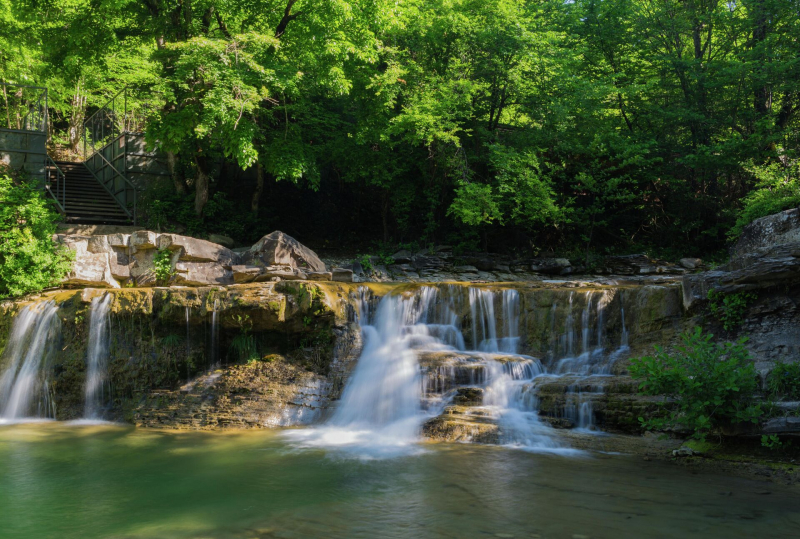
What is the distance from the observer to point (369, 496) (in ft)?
20.1

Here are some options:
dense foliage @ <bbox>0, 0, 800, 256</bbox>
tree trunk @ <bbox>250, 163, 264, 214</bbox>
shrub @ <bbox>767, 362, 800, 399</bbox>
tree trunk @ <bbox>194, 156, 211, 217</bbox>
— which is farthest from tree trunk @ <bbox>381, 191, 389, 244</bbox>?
shrub @ <bbox>767, 362, 800, 399</bbox>

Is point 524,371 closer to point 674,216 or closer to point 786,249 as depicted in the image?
point 786,249

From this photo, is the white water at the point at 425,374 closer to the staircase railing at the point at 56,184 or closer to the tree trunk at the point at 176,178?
the tree trunk at the point at 176,178

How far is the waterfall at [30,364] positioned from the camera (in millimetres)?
10789

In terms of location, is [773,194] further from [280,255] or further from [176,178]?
[176,178]

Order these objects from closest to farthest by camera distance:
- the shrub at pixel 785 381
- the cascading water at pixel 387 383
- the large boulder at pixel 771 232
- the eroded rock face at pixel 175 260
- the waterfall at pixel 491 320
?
the shrub at pixel 785 381
the cascading water at pixel 387 383
the large boulder at pixel 771 232
the waterfall at pixel 491 320
the eroded rock face at pixel 175 260

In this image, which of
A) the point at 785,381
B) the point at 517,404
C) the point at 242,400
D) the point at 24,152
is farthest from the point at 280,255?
the point at 785,381

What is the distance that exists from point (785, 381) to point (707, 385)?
3.98ft

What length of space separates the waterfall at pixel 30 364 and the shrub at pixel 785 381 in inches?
444

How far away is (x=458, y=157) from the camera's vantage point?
58.7 ft

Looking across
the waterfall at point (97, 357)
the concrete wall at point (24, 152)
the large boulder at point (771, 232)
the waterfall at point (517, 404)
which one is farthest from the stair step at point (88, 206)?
the large boulder at point (771, 232)

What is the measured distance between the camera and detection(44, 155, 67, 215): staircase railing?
19.0 m

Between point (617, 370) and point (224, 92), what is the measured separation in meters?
10.5

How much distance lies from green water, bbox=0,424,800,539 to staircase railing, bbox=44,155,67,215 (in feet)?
43.2
